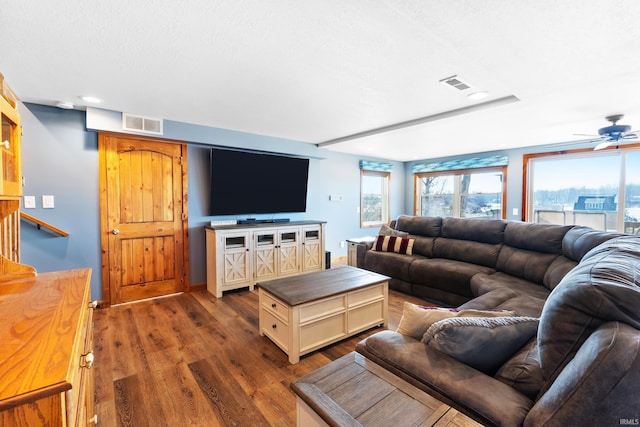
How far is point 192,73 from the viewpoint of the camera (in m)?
2.32

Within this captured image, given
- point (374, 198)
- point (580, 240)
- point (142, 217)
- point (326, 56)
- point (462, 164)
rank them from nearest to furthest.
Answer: point (326, 56) → point (580, 240) → point (142, 217) → point (462, 164) → point (374, 198)

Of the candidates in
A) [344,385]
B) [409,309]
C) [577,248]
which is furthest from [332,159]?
[344,385]

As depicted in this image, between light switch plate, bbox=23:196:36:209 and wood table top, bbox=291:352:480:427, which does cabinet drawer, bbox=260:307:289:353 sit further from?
light switch plate, bbox=23:196:36:209

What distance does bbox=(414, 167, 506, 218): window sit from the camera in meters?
5.93

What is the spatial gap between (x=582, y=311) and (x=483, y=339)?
35 cm

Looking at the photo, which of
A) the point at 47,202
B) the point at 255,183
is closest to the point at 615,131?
the point at 255,183

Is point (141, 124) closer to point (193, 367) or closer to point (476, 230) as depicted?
point (193, 367)

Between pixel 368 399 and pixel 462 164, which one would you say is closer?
pixel 368 399

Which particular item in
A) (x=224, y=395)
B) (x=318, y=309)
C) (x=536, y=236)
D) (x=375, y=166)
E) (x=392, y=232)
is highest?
(x=375, y=166)

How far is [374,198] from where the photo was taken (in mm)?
6844

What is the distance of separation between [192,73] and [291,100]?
98cm

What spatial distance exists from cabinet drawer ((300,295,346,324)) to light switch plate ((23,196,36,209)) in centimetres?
312

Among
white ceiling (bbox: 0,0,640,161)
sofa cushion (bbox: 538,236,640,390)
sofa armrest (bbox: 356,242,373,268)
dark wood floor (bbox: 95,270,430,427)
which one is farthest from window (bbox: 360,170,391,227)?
sofa cushion (bbox: 538,236,640,390)

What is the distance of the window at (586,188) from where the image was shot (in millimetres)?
4434
